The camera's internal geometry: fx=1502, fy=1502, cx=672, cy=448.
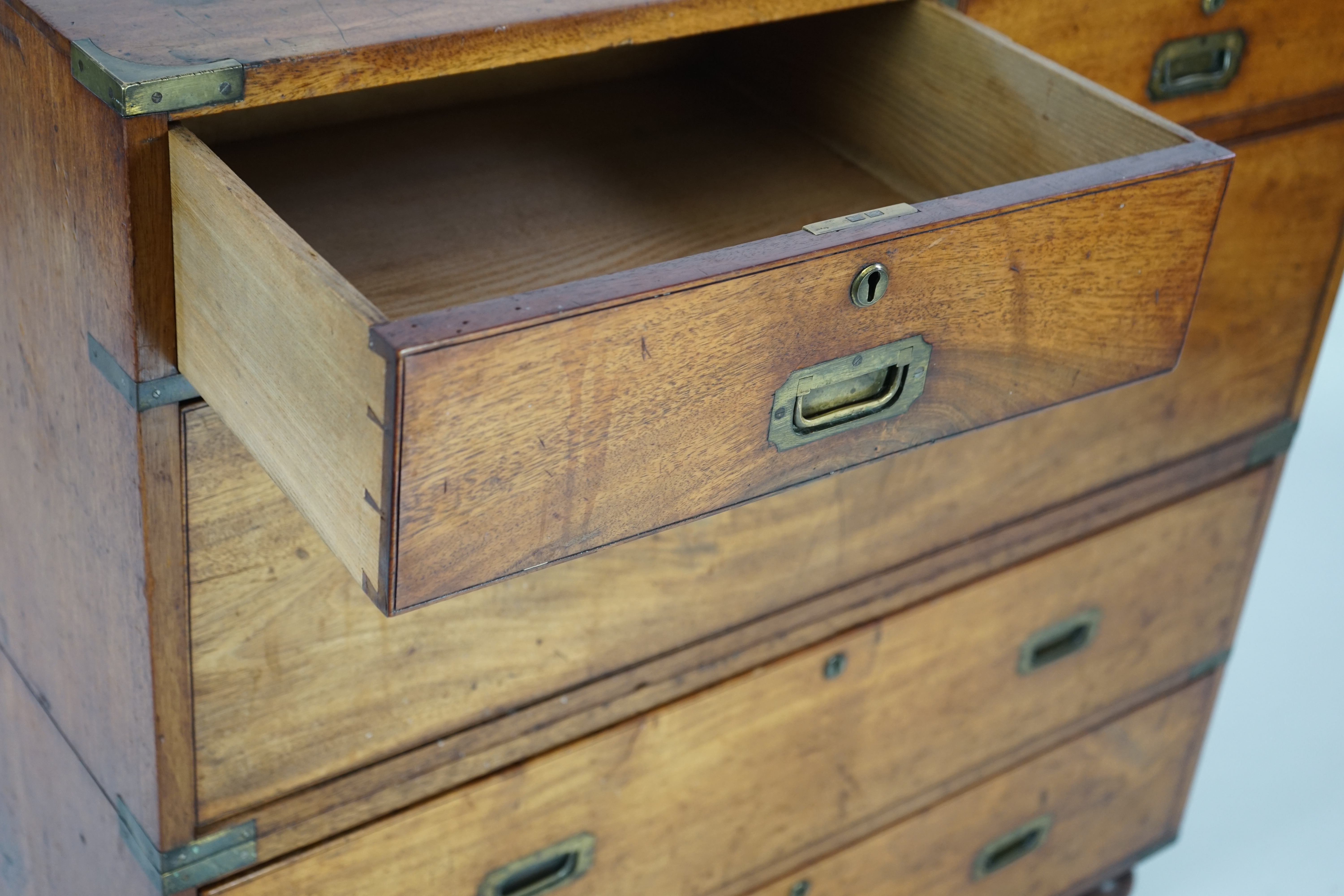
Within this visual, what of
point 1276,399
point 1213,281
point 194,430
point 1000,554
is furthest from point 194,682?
point 1276,399

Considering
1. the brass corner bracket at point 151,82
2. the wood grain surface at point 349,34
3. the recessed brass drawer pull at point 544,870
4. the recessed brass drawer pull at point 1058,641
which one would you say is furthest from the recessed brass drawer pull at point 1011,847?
the brass corner bracket at point 151,82

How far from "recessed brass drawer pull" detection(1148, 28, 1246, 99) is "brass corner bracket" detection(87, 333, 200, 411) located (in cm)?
75

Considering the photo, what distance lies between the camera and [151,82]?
2.26ft

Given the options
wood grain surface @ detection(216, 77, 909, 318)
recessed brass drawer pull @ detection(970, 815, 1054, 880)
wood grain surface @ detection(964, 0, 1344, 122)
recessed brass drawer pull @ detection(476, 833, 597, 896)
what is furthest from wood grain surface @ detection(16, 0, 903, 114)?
recessed brass drawer pull @ detection(970, 815, 1054, 880)

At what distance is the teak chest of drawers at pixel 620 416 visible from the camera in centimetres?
69

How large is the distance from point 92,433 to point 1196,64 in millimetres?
857

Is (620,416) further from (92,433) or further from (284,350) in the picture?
(92,433)

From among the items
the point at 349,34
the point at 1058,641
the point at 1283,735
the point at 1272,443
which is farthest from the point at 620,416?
the point at 1283,735

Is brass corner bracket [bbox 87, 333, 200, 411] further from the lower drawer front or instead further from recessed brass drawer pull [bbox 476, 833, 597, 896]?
the lower drawer front

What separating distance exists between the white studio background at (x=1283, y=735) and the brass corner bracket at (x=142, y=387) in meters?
1.33

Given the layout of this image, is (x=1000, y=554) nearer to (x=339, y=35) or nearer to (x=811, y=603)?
(x=811, y=603)

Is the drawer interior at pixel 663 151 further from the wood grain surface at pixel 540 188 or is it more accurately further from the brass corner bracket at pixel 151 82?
the brass corner bracket at pixel 151 82

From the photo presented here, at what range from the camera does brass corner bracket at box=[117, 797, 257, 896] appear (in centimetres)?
91

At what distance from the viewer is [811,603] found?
1169 mm
